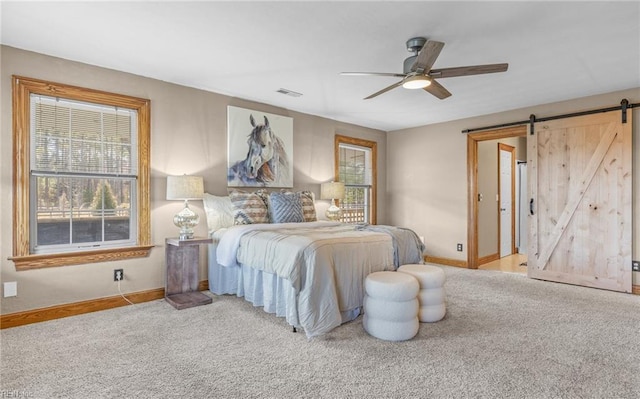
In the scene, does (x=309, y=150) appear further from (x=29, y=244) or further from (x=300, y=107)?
(x=29, y=244)

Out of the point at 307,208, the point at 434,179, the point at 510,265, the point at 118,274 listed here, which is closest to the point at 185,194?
the point at 118,274

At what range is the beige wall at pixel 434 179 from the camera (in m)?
5.52

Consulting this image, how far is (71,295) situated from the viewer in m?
3.18

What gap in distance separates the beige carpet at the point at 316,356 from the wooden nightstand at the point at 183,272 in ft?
0.80

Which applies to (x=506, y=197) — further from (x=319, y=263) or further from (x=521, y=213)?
(x=319, y=263)

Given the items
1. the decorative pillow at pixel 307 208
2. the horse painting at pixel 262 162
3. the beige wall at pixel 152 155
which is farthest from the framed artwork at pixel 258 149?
the decorative pillow at pixel 307 208

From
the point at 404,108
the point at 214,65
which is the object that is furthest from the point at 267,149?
the point at 404,108

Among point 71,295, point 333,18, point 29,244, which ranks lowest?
point 71,295

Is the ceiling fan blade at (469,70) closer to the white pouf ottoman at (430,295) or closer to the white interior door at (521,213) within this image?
the white pouf ottoman at (430,295)

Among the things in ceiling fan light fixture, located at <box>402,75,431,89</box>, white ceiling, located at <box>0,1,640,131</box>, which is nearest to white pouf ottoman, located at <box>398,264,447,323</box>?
ceiling fan light fixture, located at <box>402,75,431,89</box>

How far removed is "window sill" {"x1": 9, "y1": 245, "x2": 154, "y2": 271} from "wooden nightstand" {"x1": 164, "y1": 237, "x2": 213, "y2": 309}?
263mm

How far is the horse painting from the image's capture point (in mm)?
4371

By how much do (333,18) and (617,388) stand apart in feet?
9.60

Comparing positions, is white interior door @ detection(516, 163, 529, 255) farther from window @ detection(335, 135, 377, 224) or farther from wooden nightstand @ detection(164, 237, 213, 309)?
wooden nightstand @ detection(164, 237, 213, 309)
